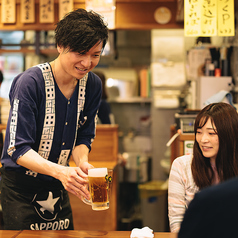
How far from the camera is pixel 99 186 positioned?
1.36m

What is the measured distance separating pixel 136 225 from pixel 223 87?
2503mm

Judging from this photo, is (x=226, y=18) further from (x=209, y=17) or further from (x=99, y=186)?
(x=99, y=186)

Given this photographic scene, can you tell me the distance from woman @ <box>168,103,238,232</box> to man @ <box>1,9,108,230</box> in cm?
54

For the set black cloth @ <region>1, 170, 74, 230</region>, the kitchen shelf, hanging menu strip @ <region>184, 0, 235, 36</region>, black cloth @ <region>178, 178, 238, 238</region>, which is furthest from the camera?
the kitchen shelf

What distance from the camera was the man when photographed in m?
1.57

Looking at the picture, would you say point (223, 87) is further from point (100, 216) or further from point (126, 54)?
point (126, 54)

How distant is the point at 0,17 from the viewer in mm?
4504

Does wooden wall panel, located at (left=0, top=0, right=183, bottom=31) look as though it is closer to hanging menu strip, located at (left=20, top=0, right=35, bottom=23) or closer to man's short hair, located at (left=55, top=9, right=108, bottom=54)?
hanging menu strip, located at (left=20, top=0, right=35, bottom=23)

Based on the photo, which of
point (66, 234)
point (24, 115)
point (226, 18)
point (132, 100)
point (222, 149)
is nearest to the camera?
point (66, 234)

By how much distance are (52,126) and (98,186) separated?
0.54m

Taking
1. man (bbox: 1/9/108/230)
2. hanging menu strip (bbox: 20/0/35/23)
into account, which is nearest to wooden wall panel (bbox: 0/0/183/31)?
hanging menu strip (bbox: 20/0/35/23)

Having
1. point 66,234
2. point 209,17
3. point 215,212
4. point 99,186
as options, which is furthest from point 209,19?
point 215,212

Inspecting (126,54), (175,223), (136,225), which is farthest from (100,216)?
(126,54)

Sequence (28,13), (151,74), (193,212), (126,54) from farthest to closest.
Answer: (126,54) < (151,74) < (28,13) < (193,212)
